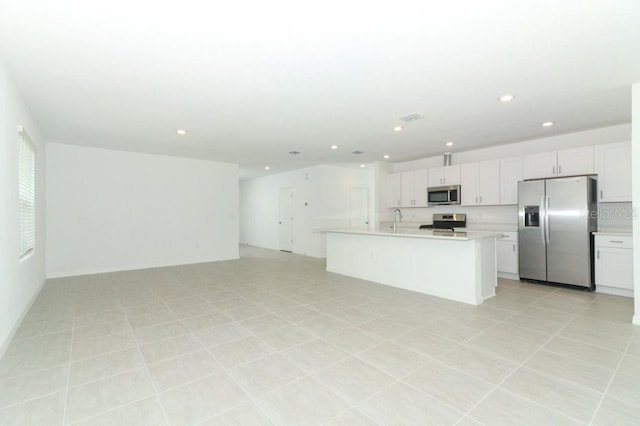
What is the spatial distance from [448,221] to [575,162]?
2.34 meters

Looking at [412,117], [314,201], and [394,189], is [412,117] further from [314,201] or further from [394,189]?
[314,201]

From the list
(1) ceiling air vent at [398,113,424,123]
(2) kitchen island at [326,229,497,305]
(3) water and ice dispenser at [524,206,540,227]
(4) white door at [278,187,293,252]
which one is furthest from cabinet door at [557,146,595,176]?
(4) white door at [278,187,293,252]

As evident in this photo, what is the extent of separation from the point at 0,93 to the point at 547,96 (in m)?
5.32

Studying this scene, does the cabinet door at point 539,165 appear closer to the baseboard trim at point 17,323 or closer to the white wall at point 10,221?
the white wall at point 10,221

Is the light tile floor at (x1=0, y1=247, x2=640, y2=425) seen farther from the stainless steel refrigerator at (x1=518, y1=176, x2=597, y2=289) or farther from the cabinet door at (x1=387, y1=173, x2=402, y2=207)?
the cabinet door at (x1=387, y1=173, x2=402, y2=207)

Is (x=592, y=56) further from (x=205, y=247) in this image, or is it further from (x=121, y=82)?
(x=205, y=247)

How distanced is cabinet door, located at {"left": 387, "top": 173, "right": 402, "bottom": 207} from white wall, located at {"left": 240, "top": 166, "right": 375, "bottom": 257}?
2.53ft

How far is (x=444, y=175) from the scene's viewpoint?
6398mm

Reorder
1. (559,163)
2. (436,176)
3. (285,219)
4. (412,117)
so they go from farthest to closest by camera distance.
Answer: (285,219) → (436,176) → (559,163) → (412,117)

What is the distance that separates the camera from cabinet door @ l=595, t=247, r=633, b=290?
13.6 ft

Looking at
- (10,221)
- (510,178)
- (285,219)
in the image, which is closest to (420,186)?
(510,178)

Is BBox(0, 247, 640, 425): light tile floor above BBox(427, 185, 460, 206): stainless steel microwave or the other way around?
the other way around

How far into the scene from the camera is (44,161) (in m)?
5.26

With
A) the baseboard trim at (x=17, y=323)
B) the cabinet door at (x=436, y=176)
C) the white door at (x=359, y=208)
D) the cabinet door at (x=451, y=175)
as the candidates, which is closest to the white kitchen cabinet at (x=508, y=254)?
the cabinet door at (x=451, y=175)
